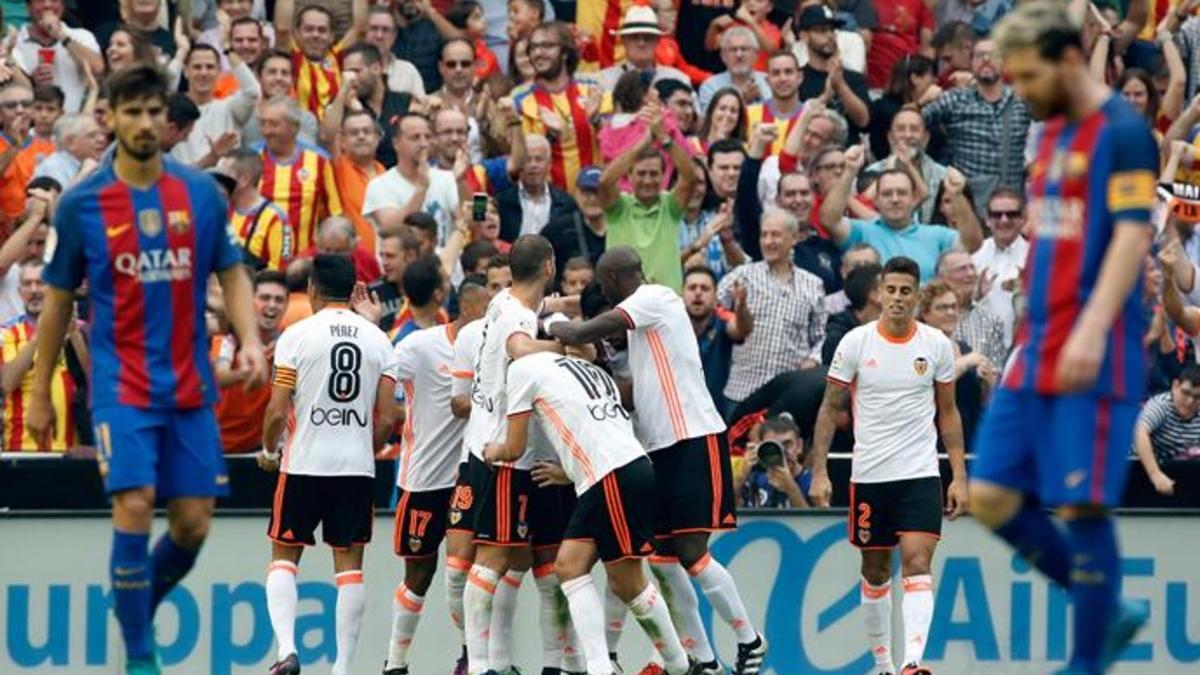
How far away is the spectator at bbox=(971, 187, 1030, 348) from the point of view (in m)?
19.1

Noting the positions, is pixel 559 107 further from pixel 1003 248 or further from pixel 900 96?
pixel 1003 248

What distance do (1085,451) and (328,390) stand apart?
20.0 feet

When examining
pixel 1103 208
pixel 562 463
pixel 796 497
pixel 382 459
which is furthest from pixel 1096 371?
pixel 382 459

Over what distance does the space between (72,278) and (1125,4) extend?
14073mm

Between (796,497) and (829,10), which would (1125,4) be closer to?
(829,10)

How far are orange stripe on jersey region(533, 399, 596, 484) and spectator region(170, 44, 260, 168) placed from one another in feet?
19.0

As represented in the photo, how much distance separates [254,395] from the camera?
17219mm

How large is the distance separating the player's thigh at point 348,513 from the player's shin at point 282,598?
0.98ft

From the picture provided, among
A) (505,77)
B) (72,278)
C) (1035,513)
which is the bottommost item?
(1035,513)

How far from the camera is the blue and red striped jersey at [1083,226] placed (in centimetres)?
1002

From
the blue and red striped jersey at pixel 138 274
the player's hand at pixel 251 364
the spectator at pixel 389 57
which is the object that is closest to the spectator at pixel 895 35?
the spectator at pixel 389 57

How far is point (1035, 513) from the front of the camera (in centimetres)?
1071

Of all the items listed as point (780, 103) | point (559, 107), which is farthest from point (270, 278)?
point (780, 103)

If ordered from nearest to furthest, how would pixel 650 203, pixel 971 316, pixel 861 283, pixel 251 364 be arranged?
pixel 251 364, pixel 861 283, pixel 971 316, pixel 650 203
